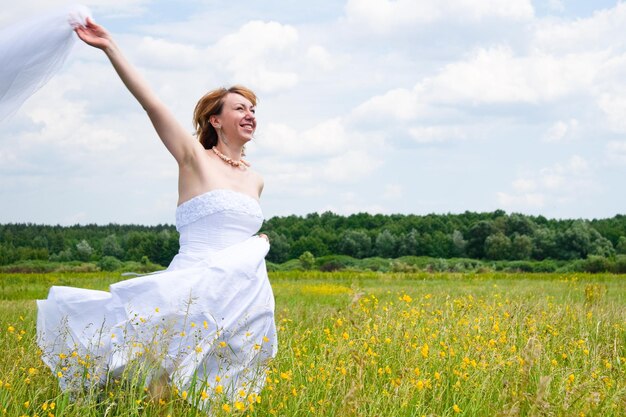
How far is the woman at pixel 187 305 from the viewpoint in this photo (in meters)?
4.95

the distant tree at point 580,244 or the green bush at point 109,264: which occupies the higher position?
the distant tree at point 580,244

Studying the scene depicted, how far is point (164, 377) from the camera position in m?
4.95

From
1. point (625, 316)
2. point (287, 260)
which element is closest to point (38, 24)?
point (625, 316)

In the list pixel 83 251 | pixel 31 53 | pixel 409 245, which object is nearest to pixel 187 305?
pixel 31 53

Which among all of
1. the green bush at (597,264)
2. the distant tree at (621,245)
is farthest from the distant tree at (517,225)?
the green bush at (597,264)

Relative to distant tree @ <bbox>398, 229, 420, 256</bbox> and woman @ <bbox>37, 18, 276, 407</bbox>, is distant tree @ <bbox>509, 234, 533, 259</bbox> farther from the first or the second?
woman @ <bbox>37, 18, 276, 407</bbox>

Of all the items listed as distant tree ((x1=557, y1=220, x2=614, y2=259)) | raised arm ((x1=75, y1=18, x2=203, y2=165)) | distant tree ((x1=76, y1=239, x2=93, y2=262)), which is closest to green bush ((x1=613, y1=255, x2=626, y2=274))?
distant tree ((x1=557, y1=220, x2=614, y2=259))

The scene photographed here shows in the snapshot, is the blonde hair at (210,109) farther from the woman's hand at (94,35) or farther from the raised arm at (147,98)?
the woman's hand at (94,35)

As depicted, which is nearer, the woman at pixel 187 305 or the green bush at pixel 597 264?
the woman at pixel 187 305

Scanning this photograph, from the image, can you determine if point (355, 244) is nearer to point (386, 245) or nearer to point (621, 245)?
point (386, 245)

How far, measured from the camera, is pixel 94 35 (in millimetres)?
5367

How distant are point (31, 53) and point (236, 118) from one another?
162cm

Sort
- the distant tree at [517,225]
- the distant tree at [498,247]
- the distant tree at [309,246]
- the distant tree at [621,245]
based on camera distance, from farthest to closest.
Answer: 1. the distant tree at [309,246]
2. the distant tree at [517,225]
3. the distant tree at [498,247]
4. the distant tree at [621,245]

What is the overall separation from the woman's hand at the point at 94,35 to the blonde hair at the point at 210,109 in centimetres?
103
